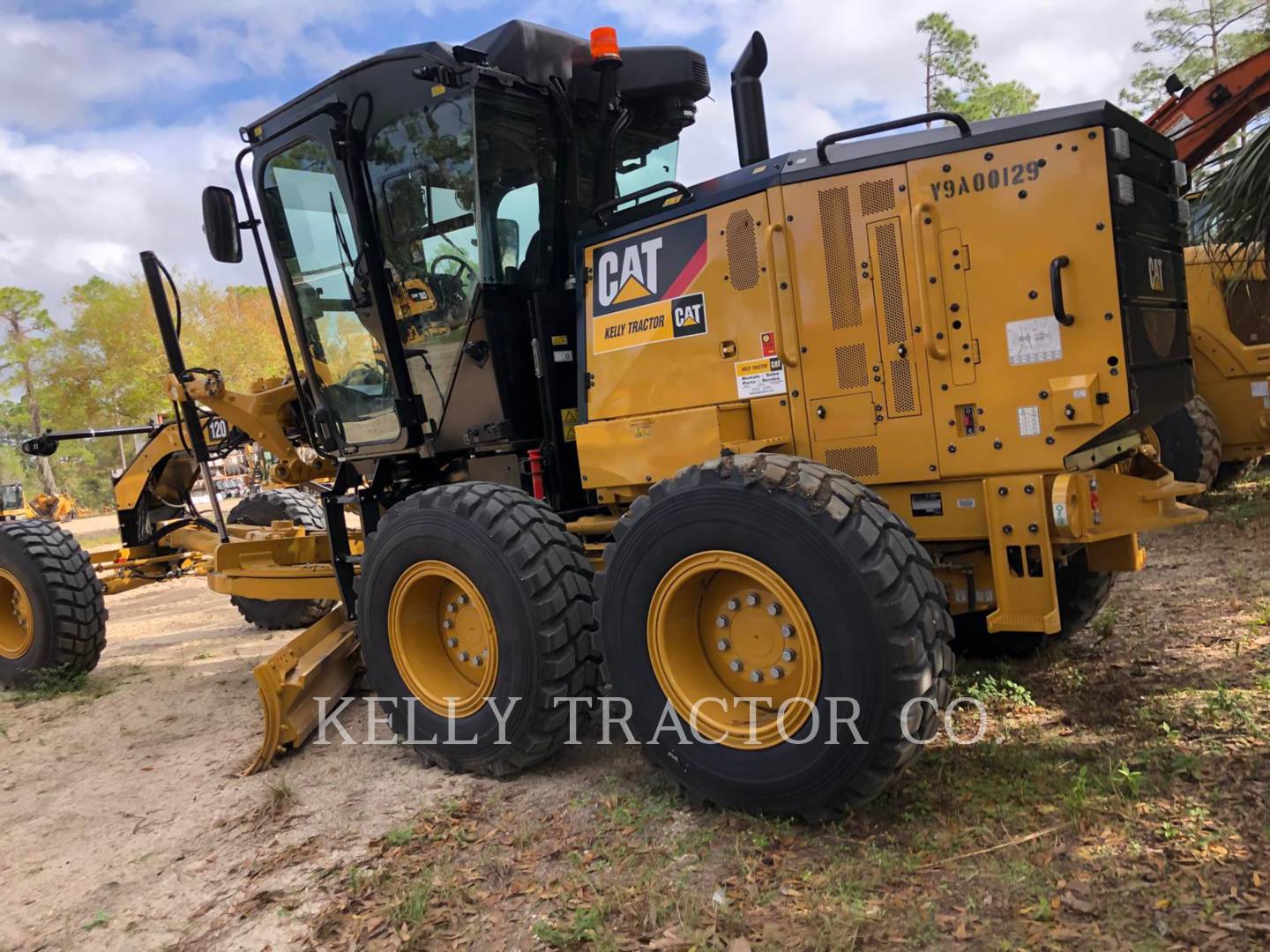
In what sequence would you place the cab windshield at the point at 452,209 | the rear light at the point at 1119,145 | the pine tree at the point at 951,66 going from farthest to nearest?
the pine tree at the point at 951,66 < the cab windshield at the point at 452,209 < the rear light at the point at 1119,145

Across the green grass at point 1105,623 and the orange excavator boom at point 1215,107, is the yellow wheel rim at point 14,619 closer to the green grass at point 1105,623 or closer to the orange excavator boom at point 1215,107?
the green grass at point 1105,623

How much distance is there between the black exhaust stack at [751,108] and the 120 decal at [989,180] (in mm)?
1208

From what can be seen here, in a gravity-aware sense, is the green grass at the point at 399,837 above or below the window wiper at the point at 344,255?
below

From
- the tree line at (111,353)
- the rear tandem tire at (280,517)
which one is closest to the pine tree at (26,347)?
the tree line at (111,353)

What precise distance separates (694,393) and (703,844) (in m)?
1.85

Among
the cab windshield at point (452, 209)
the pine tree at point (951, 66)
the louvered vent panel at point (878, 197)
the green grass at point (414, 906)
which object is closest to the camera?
the green grass at point (414, 906)

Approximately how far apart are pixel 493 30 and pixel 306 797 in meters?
3.75

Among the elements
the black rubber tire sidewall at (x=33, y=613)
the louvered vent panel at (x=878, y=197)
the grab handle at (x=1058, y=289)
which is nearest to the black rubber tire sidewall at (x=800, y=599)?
the grab handle at (x=1058, y=289)

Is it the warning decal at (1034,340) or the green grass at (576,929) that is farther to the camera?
the warning decal at (1034,340)

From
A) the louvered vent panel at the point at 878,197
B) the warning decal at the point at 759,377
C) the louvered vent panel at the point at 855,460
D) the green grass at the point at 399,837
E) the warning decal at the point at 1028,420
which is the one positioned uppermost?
the louvered vent panel at the point at 878,197

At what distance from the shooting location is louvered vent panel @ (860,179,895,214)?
11.8ft

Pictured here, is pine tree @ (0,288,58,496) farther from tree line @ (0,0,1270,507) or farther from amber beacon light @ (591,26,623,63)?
amber beacon light @ (591,26,623,63)

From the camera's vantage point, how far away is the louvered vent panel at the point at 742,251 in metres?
3.89

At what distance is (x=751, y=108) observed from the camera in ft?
14.8
